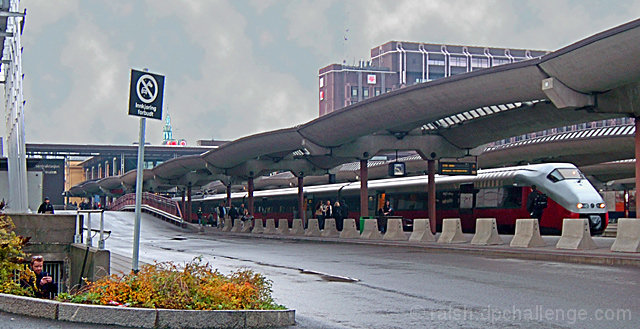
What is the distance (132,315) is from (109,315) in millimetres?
245

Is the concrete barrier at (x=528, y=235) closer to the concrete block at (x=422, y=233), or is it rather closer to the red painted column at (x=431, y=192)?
the concrete block at (x=422, y=233)

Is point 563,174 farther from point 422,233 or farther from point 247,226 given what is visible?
point 247,226

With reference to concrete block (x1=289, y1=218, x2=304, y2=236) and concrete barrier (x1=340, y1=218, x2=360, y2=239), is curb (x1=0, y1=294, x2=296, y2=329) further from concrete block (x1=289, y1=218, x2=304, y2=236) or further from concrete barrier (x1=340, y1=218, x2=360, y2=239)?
concrete block (x1=289, y1=218, x2=304, y2=236)

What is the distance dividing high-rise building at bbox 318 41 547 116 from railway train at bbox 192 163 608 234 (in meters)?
124

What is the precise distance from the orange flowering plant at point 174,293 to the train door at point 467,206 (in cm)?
2938

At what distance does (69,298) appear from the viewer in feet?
29.9

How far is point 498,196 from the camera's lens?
36.5 metres

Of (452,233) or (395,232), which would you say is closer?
(452,233)

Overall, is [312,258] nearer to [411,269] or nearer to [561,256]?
[411,269]

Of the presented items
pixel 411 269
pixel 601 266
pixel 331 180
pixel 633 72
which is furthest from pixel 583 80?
pixel 331 180

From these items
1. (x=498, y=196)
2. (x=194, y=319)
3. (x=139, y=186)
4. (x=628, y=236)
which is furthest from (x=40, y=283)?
(x=498, y=196)

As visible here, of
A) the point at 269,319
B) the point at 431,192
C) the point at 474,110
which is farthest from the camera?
the point at 431,192

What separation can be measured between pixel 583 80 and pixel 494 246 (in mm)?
5404

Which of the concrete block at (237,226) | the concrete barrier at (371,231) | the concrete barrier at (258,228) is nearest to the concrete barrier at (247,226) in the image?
the concrete block at (237,226)
